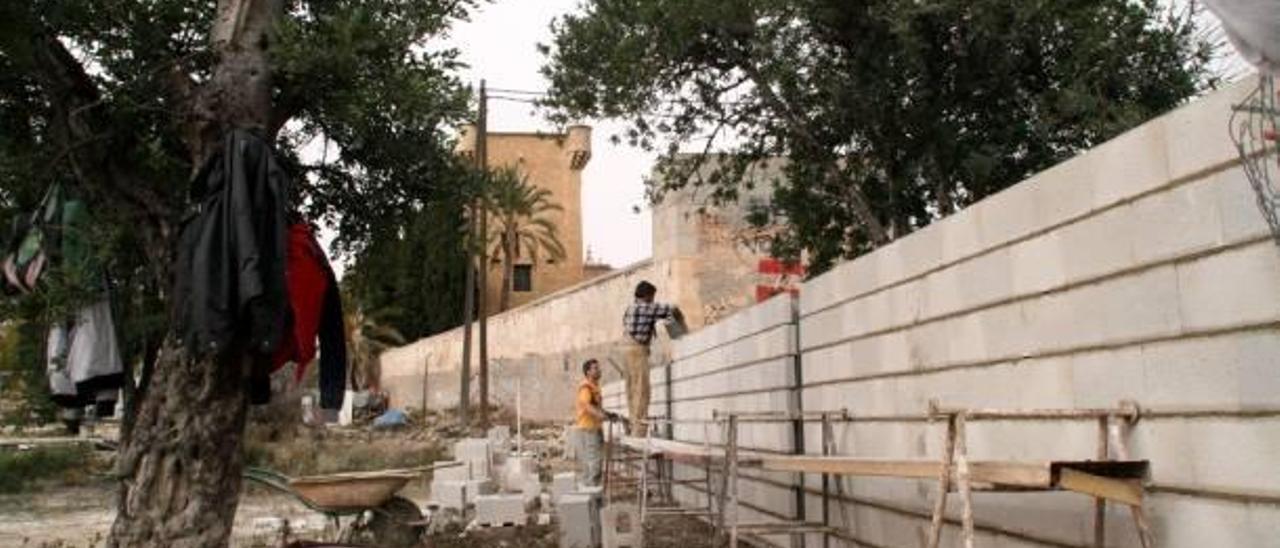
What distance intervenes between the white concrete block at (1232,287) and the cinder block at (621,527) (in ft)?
18.8

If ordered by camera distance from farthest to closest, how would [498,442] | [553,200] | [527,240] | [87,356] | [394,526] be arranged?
→ [553,200] < [527,240] < [498,442] < [394,526] < [87,356]

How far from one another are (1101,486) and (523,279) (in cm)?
4848

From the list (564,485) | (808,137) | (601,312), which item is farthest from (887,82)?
(601,312)

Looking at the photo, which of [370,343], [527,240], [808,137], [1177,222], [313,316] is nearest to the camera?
[1177,222]

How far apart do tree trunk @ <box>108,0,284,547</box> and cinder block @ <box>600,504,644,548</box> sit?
365cm

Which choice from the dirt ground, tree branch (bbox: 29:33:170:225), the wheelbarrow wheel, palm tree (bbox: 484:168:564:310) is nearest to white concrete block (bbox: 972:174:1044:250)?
tree branch (bbox: 29:33:170:225)

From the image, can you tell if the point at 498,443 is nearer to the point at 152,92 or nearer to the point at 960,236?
the point at 152,92

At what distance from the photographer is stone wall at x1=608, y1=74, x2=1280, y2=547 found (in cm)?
304

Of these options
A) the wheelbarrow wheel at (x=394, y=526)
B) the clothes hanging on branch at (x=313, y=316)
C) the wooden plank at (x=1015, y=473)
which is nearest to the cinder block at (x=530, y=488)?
the wheelbarrow wheel at (x=394, y=526)

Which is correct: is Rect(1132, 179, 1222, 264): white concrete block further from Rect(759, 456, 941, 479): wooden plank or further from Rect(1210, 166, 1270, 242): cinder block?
Rect(759, 456, 941, 479): wooden plank

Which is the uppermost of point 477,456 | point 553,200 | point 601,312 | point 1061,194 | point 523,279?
point 553,200

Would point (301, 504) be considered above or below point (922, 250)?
below

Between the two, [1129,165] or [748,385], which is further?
[748,385]

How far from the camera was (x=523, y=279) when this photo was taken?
51.3 meters
